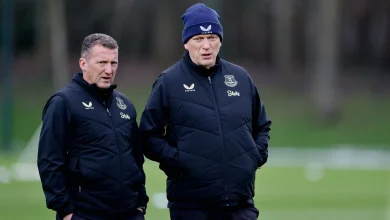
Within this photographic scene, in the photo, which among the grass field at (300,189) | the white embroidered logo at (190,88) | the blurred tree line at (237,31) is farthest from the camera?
the blurred tree line at (237,31)

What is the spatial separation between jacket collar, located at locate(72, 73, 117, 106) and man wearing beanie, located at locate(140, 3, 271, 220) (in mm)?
308

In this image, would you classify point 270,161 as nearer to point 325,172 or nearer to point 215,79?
point 325,172

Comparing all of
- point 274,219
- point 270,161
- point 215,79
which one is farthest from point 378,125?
point 215,79

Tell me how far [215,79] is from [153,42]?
120 ft

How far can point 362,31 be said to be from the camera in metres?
44.7

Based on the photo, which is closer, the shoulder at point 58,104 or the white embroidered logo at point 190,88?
the shoulder at point 58,104

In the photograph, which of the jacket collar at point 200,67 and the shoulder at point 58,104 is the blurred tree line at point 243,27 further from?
the shoulder at point 58,104

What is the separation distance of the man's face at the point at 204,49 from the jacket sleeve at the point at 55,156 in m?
0.92

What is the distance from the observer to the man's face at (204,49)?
6680mm

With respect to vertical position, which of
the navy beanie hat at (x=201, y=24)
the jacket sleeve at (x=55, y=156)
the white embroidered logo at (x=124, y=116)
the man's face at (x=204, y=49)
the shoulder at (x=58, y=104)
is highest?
the navy beanie hat at (x=201, y=24)

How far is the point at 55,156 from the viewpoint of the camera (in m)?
6.23

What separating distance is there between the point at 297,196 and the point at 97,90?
28.0 ft

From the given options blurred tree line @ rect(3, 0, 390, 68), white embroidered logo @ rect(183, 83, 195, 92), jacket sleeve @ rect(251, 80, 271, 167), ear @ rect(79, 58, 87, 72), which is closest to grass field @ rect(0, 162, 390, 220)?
jacket sleeve @ rect(251, 80, 271, 167)

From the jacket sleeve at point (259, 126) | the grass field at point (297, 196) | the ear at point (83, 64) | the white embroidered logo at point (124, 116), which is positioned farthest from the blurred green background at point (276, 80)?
the ear at point (83, 64)
